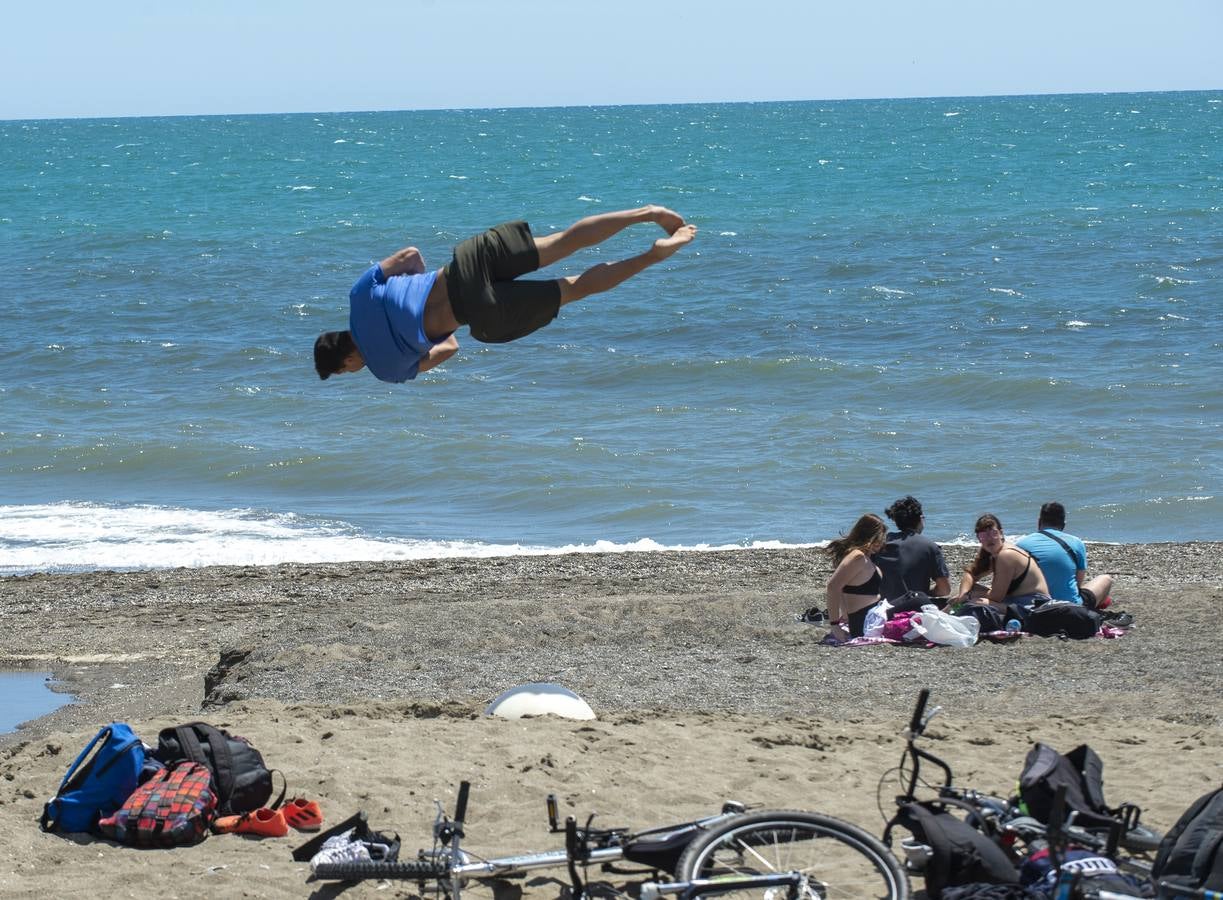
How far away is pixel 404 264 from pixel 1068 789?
3572 millimetres

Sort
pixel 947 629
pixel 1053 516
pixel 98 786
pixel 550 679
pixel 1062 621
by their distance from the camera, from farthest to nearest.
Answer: pixel 1053 516 → pixel 1062 621 → pixel 947 629 → pixel 550 679 → pixel 98 786

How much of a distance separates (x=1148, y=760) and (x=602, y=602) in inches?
234

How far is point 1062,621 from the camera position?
11.0m

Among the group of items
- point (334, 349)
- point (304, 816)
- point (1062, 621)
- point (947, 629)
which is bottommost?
point (304, 816)

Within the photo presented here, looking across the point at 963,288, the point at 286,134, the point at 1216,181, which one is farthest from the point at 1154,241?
the point at 286,134

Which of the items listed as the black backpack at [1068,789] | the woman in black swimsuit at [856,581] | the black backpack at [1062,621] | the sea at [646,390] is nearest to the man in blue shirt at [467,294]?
the black backpack at [1068,789]

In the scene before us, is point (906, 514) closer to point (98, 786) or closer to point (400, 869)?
point (98, 786)

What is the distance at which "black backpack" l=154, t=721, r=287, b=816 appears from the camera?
6.95 meters

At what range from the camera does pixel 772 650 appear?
10.9 meters

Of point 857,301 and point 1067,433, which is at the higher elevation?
point 857,301

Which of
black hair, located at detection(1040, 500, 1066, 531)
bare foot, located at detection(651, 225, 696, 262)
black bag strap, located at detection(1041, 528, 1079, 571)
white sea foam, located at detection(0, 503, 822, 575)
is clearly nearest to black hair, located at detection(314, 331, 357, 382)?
bare foot, located at detection(651, 225, 696, 262)

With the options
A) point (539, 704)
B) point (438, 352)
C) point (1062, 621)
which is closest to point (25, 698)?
point (539, 704)

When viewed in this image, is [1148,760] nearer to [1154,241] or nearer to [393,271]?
[393,271]

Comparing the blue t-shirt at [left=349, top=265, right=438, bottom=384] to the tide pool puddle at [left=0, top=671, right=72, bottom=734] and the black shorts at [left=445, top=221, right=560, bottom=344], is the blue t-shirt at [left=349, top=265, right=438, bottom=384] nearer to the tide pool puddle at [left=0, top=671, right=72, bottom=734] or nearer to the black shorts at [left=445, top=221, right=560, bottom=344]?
the black shorts at [left=445, top=221, right=560, bottom=344]
